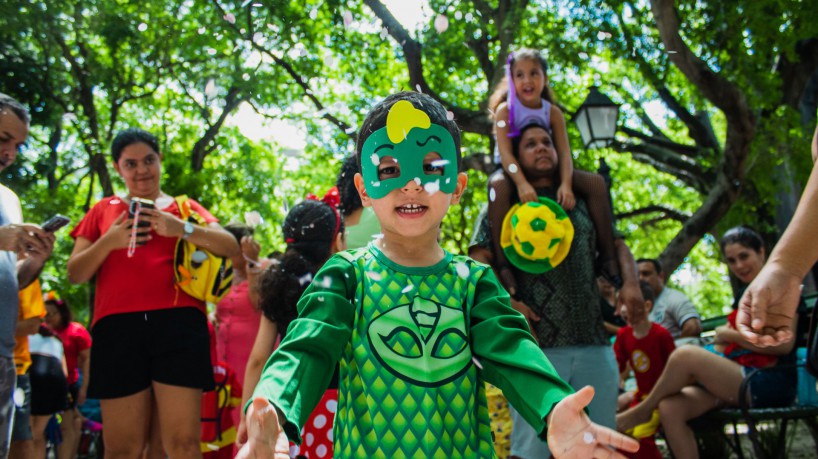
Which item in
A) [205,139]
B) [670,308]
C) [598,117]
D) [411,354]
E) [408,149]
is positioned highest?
[205,139]

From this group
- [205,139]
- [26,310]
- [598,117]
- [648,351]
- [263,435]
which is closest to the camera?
[263,435]

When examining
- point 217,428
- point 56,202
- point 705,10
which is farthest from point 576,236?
point 56,202

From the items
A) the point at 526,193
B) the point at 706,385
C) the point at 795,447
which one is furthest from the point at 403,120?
the point at 795,447

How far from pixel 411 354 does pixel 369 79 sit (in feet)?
32.9

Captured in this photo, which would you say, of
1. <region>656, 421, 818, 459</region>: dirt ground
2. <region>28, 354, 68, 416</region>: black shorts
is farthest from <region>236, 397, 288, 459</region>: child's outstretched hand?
<region>656, 421, 818, 459</region>: dirt ground

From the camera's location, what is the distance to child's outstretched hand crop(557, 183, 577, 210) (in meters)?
3.78

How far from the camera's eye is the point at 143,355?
12.6 ft

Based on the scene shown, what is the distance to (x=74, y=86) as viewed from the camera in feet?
41.1

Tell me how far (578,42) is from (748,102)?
6.30 ft

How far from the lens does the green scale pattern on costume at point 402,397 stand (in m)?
2.07

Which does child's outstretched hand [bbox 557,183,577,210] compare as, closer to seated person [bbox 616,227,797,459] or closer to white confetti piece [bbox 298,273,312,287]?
white confetti piece [bbox 298,273,312,287]

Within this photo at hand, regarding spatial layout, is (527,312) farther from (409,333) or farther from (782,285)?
(782,285)

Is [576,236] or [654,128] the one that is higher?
[654,128]

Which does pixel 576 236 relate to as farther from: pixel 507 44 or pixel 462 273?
pixel 507 44
